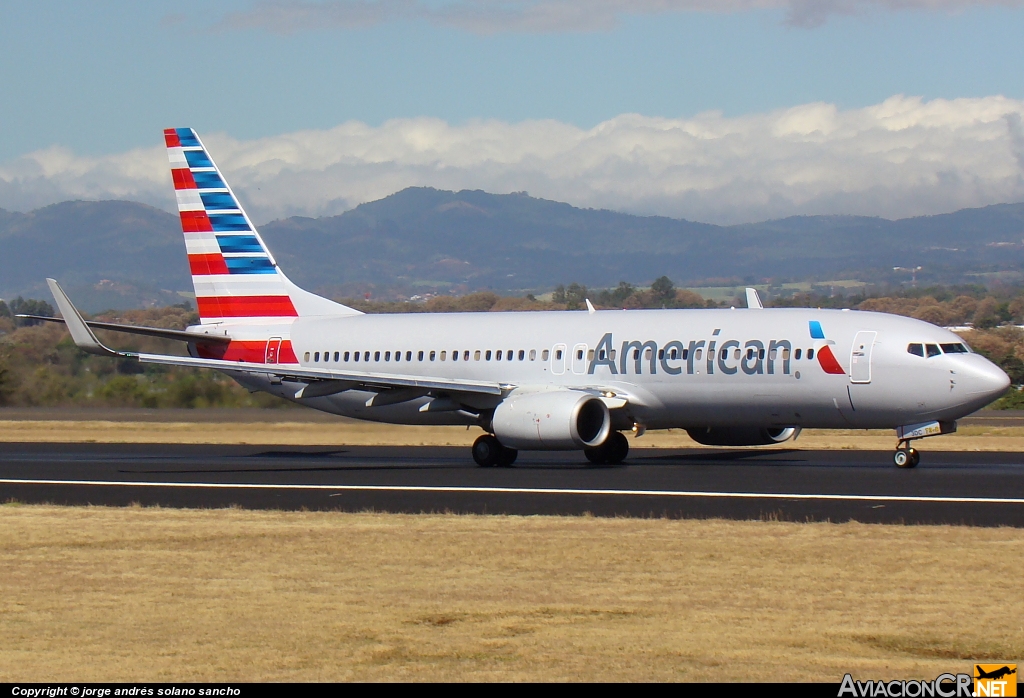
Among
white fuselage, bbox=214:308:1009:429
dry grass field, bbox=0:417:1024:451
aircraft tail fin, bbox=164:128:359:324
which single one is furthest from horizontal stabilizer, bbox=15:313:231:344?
dry grass field, bbox=0:417:1024:451

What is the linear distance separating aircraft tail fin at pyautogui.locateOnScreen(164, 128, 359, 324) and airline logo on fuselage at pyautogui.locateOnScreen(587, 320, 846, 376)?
33.1 ft

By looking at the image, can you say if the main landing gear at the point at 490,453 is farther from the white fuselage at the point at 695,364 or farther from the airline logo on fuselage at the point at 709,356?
the airline logo on fuselage at the point at 709,356

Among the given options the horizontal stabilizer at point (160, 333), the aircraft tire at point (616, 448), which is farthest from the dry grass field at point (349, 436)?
the aircraft tire at point (616, 448)

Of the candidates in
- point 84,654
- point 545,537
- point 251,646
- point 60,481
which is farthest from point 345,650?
point 60,481

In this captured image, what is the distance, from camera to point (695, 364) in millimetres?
30750

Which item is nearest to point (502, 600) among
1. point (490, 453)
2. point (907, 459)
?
point (907, 459)

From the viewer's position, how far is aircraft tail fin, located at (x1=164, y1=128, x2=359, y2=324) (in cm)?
3872

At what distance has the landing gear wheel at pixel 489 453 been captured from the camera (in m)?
31.8

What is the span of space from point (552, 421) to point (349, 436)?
1144 cm

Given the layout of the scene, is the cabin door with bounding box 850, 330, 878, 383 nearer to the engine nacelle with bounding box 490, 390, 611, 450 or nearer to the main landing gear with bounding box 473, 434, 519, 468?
the engine nacelle with bounding box 490, 390, 611, 450

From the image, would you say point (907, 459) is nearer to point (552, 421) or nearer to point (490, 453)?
point (552, 421)

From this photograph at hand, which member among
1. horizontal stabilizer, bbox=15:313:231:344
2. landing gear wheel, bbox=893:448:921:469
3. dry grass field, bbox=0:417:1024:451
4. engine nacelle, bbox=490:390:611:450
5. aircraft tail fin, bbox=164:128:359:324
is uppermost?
aircraft tail fin, bbox=164:128:359:324

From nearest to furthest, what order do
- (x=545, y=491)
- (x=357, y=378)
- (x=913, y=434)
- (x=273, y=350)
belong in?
(x=545, y=491) → (x=913, y=434) → (x=357, y=378) → (x=273, y=350)

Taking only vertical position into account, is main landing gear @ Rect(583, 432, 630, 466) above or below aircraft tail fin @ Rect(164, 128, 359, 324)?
below
